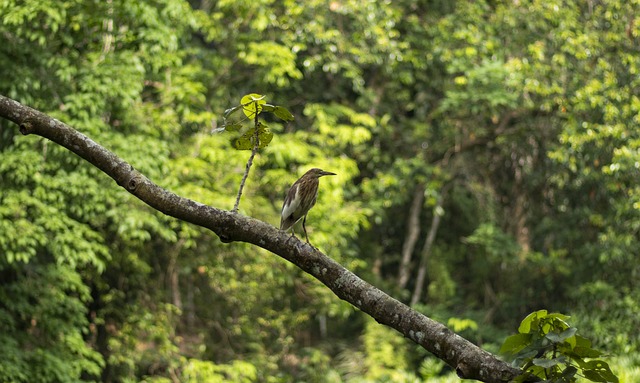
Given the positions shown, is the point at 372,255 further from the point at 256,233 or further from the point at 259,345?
the point at 256,233

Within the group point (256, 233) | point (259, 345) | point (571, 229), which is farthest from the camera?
point (571, 229)

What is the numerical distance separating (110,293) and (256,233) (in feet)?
20.1

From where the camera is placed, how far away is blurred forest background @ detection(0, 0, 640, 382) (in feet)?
21.2

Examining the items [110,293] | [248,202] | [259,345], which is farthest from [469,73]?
[110,293]

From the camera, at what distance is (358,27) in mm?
9609

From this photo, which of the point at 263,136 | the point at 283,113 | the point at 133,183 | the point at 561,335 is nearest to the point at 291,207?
the point at 263,136

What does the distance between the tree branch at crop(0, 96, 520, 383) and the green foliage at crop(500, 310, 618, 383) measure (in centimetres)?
7

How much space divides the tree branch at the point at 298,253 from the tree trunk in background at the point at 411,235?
971 cm

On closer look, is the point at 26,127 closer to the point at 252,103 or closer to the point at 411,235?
the point at 252,103

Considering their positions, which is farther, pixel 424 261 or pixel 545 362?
pixel 424 261

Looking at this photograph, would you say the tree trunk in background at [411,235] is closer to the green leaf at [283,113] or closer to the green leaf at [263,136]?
the green leaf at [263,136]

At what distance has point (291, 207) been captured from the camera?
332 centimetres

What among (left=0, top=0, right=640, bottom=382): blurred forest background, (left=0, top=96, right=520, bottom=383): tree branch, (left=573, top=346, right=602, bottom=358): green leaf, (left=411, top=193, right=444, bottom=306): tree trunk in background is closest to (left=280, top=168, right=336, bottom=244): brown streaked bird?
(left=0, top=96, right=520, bottom=383): tree branch

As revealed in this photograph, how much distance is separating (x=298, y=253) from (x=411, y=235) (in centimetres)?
1000
